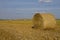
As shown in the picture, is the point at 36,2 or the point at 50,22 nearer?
the point at 50,22

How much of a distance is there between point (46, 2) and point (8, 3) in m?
0.63

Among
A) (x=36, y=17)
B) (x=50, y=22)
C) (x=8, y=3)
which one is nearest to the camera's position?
(x=50, y=22)

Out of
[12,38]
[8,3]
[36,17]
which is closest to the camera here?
[12,38]

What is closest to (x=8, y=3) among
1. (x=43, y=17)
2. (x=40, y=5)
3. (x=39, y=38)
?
(x=40, y=5)

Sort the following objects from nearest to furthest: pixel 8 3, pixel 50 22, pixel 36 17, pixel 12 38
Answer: pixel 12 38 < pixel 50 22 < pixel 36 17 < pixel 8 3

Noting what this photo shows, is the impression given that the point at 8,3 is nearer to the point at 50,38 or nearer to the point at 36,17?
the point at 36,17

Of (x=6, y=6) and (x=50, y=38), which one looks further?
(x=6, y=6)

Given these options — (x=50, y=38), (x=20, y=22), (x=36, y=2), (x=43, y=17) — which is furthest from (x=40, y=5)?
(x=50, y=38)

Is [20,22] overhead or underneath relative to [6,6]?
underneath

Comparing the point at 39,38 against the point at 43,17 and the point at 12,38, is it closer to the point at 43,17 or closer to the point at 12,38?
the point at 12,38

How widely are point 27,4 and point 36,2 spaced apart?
15cm

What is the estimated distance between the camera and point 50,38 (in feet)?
5.03

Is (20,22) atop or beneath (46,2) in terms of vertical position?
beneath

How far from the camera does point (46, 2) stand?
3023mm
